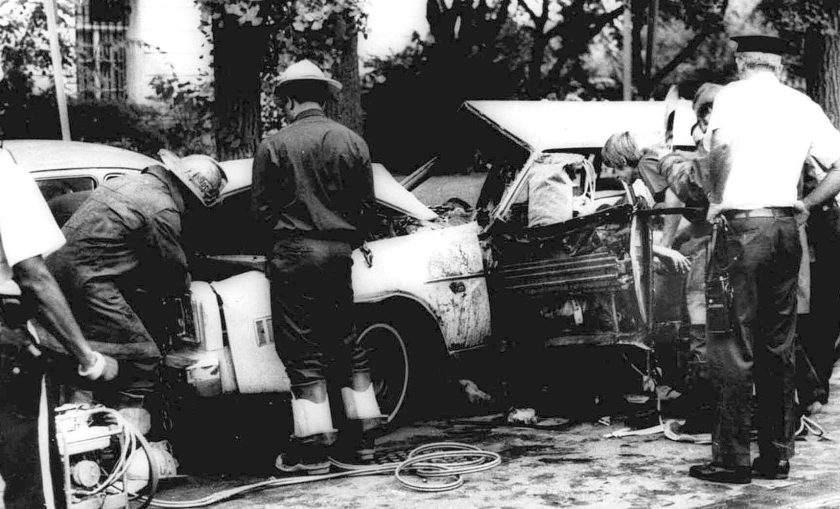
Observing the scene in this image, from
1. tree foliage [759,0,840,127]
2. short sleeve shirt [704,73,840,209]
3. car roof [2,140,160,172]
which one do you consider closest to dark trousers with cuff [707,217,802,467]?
short sleeve shirt [704,73,840,209]

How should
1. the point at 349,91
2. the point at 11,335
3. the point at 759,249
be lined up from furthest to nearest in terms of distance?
1. the point at 349,91
2. the point at 759,249
3. the point at 11,335

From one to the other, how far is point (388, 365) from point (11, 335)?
11.3 ft

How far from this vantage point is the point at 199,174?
5.86 m

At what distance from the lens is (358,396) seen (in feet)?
19.8

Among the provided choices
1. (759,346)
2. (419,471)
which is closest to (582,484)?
(419,471)

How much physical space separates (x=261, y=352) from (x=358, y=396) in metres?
0.60

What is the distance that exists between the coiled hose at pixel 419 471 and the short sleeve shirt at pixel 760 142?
75.1 inches

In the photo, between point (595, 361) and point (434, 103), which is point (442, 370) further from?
point (434, 103)

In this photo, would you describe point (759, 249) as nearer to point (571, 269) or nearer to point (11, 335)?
point (571, 269)

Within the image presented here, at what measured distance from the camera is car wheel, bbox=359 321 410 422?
262 inches

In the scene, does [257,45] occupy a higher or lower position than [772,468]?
higher

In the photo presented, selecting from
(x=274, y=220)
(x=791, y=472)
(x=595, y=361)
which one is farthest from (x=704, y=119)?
(x=274, y=220)

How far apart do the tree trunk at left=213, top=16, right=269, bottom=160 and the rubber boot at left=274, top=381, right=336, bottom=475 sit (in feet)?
10.5

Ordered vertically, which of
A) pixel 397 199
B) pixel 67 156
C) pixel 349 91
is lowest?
pixel 397 199
